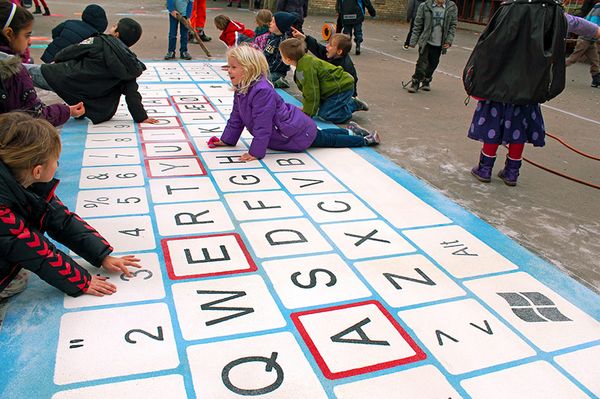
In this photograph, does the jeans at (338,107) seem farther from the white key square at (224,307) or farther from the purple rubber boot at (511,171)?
the white key square at (224,307)

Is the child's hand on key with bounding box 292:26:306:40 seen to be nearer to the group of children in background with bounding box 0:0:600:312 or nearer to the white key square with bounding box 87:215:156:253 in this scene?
the group of children in background with bounding box 0:0:600:312

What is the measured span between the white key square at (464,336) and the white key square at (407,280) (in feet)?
0.24

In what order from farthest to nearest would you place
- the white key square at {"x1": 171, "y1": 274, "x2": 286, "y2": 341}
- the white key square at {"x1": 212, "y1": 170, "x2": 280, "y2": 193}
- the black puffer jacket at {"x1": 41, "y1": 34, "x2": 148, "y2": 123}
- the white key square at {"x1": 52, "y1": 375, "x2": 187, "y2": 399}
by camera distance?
the black puffer jacket at {"x1": 41, "y1": 34, "x2": 148, "y2": 123}
the white key square at {"x1": 212, "y1": 170, "x2": 280, "y2": 193}
the white key square at {"x1": 171, "y1": 274, "x2": 286, "y2": 341}
the white key square at {"x1": 52, "y1": 375, "x2": 187, "y2": 399}

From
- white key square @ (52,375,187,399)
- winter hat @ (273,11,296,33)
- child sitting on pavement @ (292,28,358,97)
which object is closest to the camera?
white key square @ (52,375,187,399)

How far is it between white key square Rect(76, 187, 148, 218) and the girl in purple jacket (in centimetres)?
92

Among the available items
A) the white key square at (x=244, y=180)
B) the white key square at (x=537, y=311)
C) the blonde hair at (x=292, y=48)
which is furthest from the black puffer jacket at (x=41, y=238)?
the blonde hair at (x=292, y=48)

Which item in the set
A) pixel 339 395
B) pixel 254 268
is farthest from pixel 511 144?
pixel 339 395

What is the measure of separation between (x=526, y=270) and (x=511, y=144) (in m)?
1.28

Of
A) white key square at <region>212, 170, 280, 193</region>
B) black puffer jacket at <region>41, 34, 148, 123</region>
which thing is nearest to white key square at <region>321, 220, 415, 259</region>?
white key square at <region>212, 170, 280, 193</region>

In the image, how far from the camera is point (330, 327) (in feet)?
6.37

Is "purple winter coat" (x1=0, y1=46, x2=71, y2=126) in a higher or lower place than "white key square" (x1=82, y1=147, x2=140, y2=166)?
higher

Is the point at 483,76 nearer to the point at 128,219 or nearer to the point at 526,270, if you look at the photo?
the point at 526,270

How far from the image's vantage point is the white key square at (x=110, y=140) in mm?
3811

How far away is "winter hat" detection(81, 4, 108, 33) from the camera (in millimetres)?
4578
